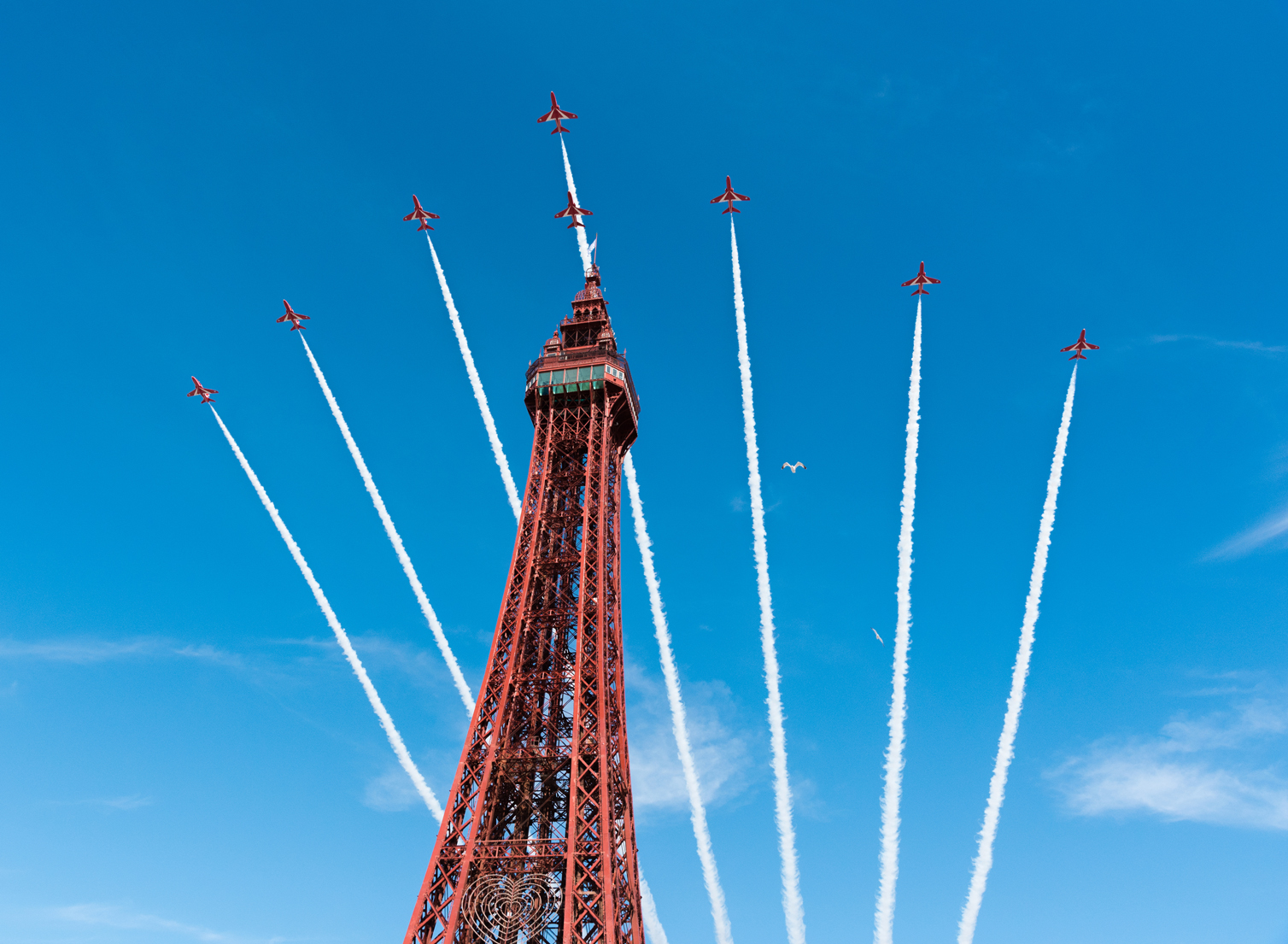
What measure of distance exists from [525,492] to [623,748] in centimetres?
2732

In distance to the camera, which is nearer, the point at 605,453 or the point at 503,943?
the point at 503,943

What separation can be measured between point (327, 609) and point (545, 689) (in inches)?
974

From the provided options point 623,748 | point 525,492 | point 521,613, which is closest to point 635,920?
point 623,748

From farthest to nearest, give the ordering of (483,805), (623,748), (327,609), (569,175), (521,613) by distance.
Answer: (569,175) < (327,609) < (521,613) < (623,748) < (483,805)

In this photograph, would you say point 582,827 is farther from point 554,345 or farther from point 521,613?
point 554,345

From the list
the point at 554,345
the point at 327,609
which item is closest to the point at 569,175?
the point at 554,345

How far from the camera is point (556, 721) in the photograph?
7256 cm

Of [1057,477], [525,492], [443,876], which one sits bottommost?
[443,876]

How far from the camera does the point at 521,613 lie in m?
76.8

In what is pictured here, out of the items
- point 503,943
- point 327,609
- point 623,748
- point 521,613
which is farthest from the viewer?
point 327,609

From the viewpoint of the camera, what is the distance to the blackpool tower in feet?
206

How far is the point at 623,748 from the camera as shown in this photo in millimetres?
71750

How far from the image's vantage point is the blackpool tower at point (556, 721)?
62.9 metres

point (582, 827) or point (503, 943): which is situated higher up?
point (582, 827)
